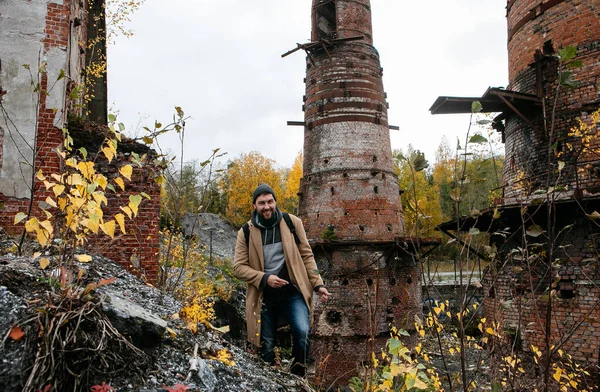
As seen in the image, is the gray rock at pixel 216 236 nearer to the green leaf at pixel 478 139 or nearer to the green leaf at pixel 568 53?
the green leaf at pixel 478 139

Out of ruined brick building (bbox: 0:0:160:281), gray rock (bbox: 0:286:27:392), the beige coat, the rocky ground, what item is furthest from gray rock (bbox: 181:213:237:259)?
gray rock (bbox: 0:286:27:392)

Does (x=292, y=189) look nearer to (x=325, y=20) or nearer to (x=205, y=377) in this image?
(x=325, y=20)

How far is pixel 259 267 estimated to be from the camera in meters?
4.28

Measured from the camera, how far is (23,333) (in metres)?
2.22

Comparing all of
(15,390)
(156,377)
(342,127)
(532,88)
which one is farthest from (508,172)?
(15,390)

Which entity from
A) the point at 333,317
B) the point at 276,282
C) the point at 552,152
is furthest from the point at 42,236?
the point at 333,317

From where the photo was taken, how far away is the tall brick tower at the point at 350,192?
1208 cm

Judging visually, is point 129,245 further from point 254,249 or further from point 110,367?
point 110,367

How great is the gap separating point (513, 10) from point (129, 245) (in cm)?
959

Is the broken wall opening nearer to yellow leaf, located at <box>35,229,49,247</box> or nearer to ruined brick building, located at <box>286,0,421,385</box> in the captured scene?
ruined brick building, located at <box>286,0,421,385</box>

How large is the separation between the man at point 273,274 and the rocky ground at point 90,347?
2.32 ft

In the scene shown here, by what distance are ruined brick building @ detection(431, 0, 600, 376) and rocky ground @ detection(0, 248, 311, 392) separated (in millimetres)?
6153

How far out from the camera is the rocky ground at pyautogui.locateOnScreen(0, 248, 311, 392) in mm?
2193

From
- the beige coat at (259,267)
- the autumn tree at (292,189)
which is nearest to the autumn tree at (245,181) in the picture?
the autumn tree at (292,189)
